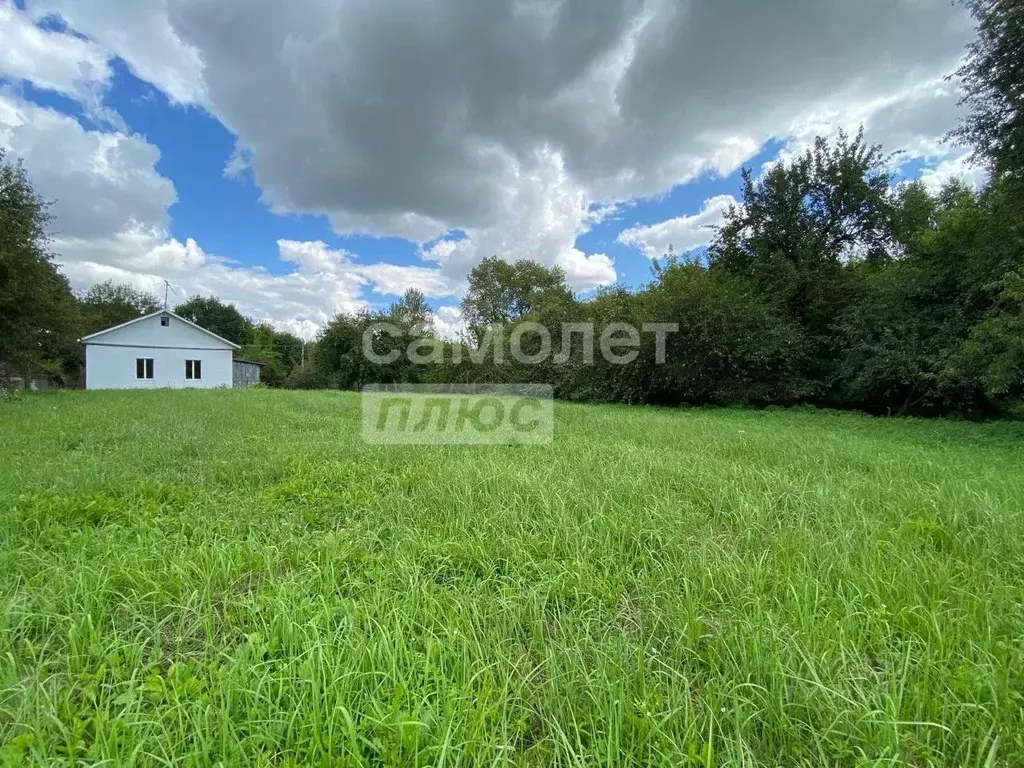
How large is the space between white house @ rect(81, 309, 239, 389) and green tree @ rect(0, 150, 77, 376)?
9.10m

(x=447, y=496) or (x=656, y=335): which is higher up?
(x=656, y=335)

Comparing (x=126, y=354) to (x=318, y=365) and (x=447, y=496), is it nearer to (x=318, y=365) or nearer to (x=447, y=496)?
(x=318, y=365)

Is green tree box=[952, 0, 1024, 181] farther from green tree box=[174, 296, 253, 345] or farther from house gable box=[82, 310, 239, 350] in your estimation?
green tree box=[174, 296, 253, 345]

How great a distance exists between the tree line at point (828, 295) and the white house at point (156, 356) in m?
7.47

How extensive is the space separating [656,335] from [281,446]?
12185 millimetres

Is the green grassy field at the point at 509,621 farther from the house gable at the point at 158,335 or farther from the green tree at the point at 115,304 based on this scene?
the green tree at the point at 115,304

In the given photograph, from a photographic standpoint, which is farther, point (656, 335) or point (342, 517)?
point (656, 335)

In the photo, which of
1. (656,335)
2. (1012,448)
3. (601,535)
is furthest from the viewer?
(656,335)

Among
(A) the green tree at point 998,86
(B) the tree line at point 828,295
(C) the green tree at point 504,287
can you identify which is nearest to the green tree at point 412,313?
(C) the green tree at point 504,287

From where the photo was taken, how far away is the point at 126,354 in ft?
77.4

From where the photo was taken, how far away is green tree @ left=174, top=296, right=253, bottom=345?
5053 cm

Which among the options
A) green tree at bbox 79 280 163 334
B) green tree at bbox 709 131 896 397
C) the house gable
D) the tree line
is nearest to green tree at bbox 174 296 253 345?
green tree at bbox 79 280 163 334

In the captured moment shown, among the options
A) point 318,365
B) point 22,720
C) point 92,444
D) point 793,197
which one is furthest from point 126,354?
point 793,197

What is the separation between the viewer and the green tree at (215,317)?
166 ft
